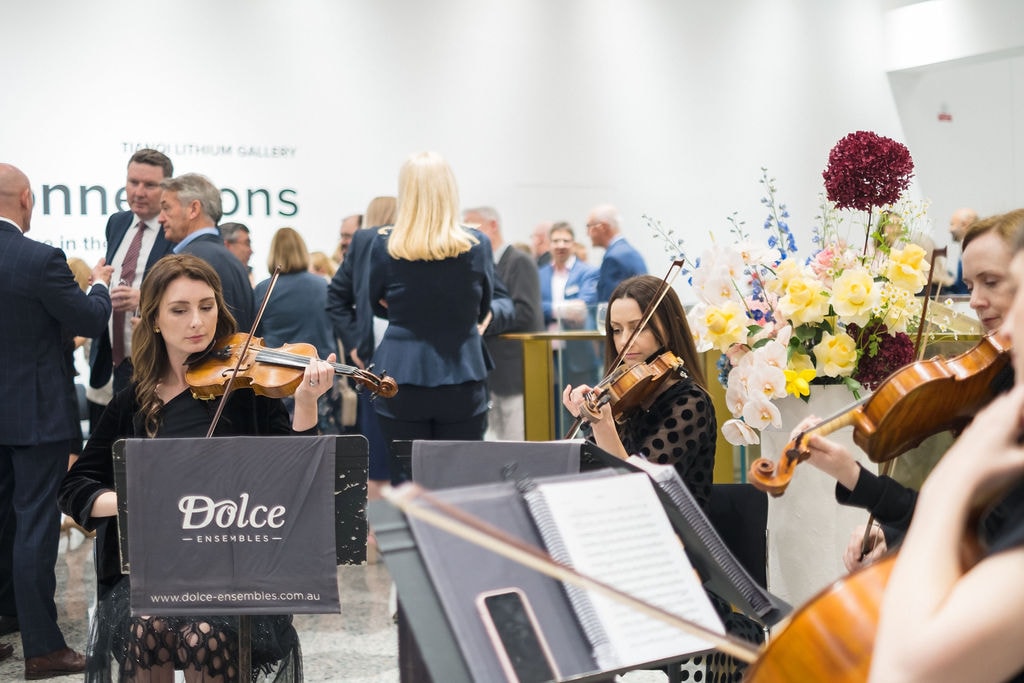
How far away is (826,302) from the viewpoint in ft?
8.71

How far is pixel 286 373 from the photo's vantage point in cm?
283

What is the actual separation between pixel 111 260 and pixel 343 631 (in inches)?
67.0

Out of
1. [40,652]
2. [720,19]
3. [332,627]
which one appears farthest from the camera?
[720,19]

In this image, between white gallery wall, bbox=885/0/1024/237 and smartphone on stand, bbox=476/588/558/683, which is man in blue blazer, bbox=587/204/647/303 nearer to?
smartphone on stand, bbox=476/588/558/683

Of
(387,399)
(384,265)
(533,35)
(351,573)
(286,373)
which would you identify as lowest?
(351,573)

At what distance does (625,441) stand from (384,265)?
4.80ft

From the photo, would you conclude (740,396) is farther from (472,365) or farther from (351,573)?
(351,573)

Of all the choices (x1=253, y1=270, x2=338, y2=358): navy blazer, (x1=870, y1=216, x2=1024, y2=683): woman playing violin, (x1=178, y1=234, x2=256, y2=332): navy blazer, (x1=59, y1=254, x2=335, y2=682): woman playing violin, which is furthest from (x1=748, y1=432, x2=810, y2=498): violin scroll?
(x1=253, y1=270, x2=338, y2=358): navy blazer

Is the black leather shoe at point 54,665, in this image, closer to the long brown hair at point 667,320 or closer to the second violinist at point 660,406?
the second violinist at point 660,406

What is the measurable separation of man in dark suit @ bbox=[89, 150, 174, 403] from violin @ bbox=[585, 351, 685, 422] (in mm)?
2104

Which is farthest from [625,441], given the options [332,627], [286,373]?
[332,627]

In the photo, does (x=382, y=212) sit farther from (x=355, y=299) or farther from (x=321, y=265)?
(x=321, y=265)

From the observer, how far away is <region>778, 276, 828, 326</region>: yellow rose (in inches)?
103

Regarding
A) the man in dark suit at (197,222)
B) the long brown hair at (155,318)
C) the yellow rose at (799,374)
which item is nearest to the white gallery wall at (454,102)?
the man in dark suit at (197,222)
